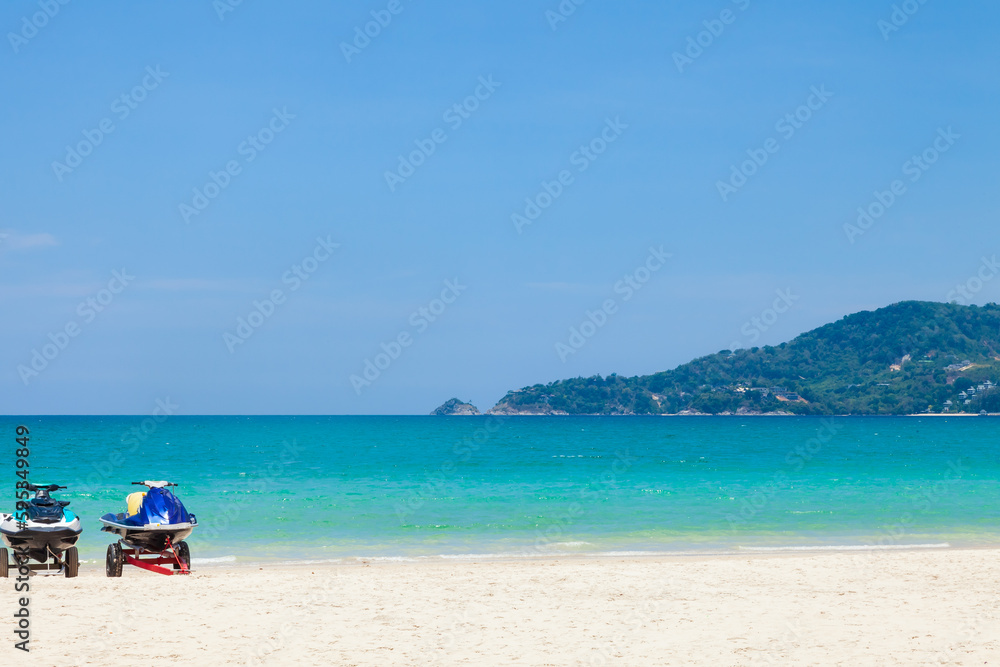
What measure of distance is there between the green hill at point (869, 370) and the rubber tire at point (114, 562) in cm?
16896

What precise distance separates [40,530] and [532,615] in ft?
23.5

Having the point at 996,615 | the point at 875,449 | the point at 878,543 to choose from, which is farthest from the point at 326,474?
the point at 875,449

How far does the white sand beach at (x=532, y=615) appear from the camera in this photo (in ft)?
30.8

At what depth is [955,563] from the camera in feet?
51.8

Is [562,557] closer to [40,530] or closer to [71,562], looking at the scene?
[71,562]

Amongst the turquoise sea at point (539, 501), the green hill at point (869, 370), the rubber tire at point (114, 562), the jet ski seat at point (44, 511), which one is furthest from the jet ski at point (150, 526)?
the green hill at point (869, 370)

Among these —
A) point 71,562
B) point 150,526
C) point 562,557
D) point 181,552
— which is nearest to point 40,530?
point 71,562

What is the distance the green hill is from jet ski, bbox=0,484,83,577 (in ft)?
557

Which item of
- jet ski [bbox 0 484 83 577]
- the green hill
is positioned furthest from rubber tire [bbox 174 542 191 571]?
the green hill

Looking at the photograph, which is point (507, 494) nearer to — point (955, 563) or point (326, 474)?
point (326, 474)

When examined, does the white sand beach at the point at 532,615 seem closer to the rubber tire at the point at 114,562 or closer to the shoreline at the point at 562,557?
the rubber tire at the point at 114,562

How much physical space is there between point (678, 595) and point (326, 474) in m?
32.1

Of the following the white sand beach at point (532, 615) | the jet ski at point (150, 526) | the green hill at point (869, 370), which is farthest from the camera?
the green hill at point (869, 370)

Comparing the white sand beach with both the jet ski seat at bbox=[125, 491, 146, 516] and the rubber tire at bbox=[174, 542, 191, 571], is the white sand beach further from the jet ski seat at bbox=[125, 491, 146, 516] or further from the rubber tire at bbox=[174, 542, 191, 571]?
the jet ski seat at bbox=[125, 491, 146, 516]
